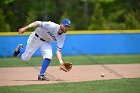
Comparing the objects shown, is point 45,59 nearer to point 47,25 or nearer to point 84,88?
point 47,25

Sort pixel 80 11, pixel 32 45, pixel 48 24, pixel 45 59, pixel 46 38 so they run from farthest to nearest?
pixel 80 11 < pixel 32 45 < pixel 46 38 < pixel 45 59 < pixel 48 24

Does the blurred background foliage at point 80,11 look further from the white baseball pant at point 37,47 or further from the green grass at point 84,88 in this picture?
the green grass at point 84,88

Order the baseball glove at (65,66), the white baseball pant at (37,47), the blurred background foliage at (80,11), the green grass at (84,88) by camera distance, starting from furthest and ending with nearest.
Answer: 1. the blurred background foliage at (80,11)
2. the white baseball pant at (37,47)
3. the baseball glove at (65,66)
4. the green grass at (84,88)

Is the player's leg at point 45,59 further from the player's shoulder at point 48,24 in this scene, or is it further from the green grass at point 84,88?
the green grass at point 84,88

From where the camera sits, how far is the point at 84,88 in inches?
453

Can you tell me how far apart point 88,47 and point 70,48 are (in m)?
0.90

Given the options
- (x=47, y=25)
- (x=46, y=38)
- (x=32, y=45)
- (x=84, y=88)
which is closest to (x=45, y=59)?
(x=46, y=38)

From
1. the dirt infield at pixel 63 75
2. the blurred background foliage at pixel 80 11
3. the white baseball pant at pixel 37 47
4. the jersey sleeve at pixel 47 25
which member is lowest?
the blurred background foliage at pixel 80 11

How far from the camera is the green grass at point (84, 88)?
11062mm

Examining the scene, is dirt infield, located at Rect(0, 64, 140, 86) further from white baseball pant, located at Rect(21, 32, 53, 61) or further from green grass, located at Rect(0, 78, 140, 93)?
green grass, located at Rect(0, 78, 140, 93)

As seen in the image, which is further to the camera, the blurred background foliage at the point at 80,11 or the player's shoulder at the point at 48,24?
the blurred background foliage at the point at 80,11

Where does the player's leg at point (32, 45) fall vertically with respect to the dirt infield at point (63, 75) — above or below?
above

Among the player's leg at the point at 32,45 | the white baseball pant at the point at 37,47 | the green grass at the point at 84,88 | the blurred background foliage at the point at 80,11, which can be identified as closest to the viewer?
the green grass at the point at 84,88

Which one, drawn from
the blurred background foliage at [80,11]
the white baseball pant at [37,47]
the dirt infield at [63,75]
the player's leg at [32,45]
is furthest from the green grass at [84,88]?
the blurred background foliage at [80,11]
